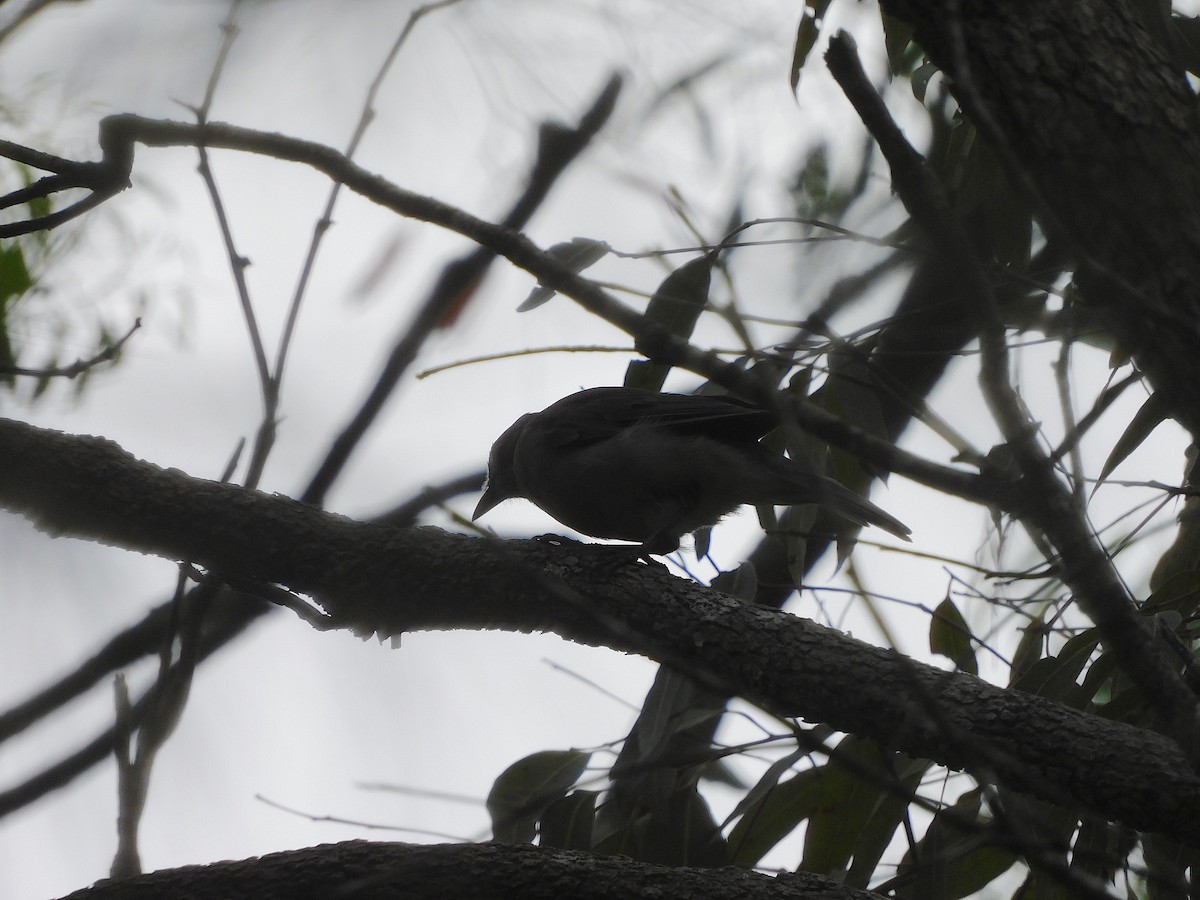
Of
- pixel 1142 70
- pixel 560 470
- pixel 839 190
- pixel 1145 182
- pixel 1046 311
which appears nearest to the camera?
pixel 1145 182

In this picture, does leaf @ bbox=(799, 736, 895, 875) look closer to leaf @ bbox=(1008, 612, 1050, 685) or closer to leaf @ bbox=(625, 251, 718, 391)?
leaf @ bbox=(1008, 612, 1050, 685)

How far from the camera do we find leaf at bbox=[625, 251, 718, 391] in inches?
131

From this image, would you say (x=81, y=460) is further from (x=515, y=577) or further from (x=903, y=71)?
(x=903, y=71)

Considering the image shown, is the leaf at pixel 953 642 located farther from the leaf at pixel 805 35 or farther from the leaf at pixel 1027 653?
the leaf at pixel 805 35

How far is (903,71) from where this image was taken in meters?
3.60

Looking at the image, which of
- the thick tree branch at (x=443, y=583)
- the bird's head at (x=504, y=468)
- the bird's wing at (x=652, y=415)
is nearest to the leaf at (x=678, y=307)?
the bird's wing at (x=652, y=415)

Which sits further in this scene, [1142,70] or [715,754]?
[715,754]

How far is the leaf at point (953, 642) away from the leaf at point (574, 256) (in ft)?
4.69

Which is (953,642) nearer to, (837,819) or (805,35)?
(837,819)

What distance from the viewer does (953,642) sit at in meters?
3.26

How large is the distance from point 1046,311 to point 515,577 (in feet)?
4.64

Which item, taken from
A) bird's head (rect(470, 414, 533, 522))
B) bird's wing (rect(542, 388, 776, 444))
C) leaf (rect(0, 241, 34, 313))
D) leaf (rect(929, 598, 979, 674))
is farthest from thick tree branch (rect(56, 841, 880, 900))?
bird's head (rect(470, 414, 533, 522))

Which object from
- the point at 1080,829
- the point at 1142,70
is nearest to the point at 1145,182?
the point at 1142,70

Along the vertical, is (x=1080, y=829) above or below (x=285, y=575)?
below
